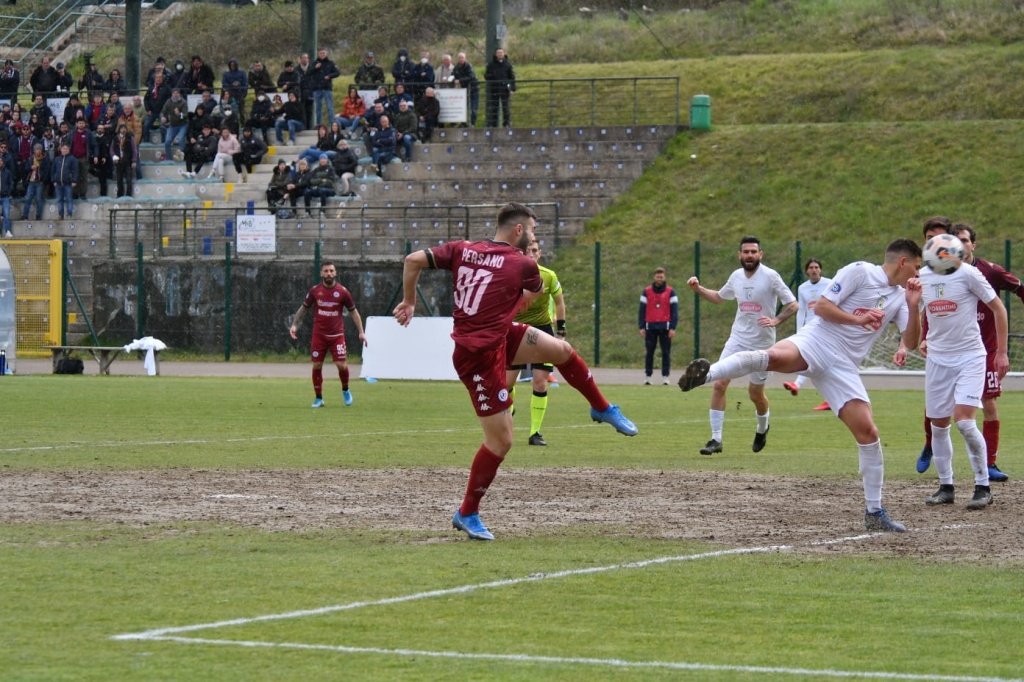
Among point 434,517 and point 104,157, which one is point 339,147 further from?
point 434,517

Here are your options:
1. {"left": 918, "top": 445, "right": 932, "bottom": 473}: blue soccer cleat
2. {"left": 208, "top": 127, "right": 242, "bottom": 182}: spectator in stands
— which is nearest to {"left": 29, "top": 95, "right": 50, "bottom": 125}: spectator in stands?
{"left": 208, "top": 127, "right": 242, "bottom": 182}: spectator in stands

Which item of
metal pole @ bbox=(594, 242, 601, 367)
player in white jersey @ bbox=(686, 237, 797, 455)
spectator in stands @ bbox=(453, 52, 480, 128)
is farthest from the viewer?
spectator in stands @ bbox=(453, 52, 480, 128)

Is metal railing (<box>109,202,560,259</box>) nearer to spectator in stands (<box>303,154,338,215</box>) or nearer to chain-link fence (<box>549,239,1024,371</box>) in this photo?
spectator in stands (<box>303,154,338,215</box>)

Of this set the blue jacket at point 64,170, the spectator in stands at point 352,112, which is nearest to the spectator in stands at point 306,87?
the spectator in stands at point 352,112

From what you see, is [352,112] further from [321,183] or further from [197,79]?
[197,79]

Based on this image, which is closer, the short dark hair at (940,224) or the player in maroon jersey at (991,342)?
the short dark hair at (940,224)

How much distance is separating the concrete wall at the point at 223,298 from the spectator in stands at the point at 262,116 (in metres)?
7.23

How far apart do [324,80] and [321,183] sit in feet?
18.4

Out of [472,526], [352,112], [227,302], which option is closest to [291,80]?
[352,112]

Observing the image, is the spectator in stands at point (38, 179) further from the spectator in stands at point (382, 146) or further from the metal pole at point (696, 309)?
the metal pole at point (696, 309)

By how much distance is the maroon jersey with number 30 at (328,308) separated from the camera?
2467 cm

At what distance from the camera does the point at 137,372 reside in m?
35.9

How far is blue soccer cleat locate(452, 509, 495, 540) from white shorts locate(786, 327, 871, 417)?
2.50m

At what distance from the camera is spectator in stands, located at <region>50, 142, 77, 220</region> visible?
44.7 m
